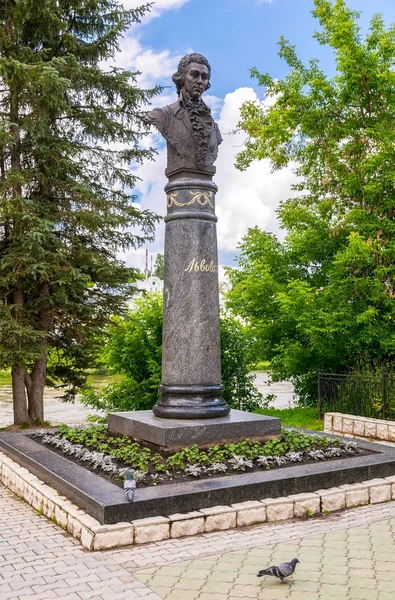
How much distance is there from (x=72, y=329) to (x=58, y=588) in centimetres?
901

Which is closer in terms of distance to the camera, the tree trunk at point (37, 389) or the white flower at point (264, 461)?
the white flower at point (264, 461)

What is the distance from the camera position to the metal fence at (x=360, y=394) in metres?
11.1

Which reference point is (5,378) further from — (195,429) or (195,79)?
(195,429)

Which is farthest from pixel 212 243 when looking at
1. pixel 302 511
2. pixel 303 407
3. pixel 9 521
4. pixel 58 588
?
pixel 303 407

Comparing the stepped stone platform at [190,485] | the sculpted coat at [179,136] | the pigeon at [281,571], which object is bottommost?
the pigeon at [281,571]

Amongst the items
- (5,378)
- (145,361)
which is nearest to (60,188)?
(145,361)

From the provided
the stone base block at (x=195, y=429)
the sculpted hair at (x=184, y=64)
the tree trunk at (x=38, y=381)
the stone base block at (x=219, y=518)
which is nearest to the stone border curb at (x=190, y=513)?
the stone base block at (x=219, y=518)

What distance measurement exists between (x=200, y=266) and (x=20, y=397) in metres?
6.68

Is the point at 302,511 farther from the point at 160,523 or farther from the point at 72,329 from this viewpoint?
the point at 72,329

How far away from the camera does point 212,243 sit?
7.91 metres

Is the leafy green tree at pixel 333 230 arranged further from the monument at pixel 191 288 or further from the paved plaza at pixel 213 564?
the paved plaza at pixel 213 564

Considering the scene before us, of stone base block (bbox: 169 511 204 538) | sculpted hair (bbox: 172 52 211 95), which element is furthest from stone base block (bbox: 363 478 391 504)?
sculpted hair (bbox: 172 52 211 95)

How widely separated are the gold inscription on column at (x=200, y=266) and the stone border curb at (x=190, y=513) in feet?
10.1

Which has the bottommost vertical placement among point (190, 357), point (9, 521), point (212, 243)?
point (9, 521)
